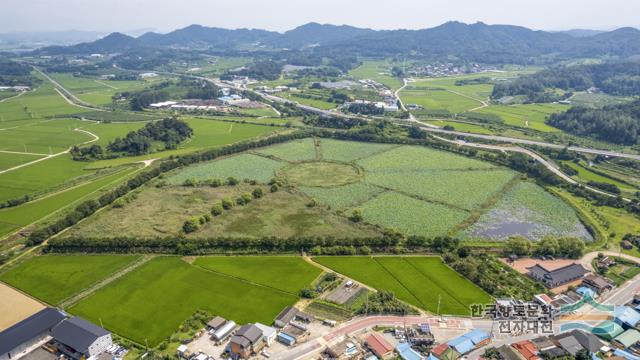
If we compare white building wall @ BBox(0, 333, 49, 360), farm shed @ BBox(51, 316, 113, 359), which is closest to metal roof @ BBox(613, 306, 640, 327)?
farm shed @ BBox(51, 316, 113, 359)

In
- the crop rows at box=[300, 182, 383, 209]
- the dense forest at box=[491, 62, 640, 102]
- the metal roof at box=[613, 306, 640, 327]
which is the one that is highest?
the dense forest at box=[491, 62, 640, 102]

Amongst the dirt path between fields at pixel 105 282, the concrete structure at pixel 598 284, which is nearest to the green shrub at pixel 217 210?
the dirt path between fields at pixel 105 282

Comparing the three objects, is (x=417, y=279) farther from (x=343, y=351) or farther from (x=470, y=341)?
(x=343, y=351)

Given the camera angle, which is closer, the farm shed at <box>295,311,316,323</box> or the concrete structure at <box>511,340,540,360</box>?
the concrete structure at <box>511,340,540,360</box>

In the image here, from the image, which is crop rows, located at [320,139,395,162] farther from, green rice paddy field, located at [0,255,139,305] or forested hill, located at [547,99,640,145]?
forested hill, located at [547,99,640,145]

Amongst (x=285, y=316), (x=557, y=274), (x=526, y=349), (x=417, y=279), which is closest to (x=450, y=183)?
(x=557, y=274)

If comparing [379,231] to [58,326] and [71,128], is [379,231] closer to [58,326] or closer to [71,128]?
[58,326]

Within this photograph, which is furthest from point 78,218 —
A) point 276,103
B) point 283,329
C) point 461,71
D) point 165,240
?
point 461,71

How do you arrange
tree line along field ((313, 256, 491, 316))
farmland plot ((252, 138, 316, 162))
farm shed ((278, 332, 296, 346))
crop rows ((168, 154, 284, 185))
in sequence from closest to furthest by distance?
1. farm shed ((278, 332, 296, 346))
2. tree line along field ((313, 256, 491, 316))
3. crop rows ((168, 154, 284, 185))
4. farmland plot ((252, 138, 316, 162))
